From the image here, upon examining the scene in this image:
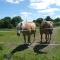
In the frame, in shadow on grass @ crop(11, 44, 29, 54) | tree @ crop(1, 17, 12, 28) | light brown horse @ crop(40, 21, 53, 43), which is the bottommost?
shadow on grass @ crop(11, 44, 29, 54)

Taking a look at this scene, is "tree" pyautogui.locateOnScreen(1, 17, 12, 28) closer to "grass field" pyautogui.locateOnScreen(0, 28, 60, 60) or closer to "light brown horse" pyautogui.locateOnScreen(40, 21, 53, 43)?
"grass field" pyautogui.locateOnScreen(0, 28, 60, 60)

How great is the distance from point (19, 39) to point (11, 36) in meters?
0.75

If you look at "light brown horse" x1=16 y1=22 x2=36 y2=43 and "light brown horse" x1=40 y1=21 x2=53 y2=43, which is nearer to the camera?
"light brown horse" x1=16 y1=22 x2=36 y2=43

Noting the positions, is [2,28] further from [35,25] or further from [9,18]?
[35,25]

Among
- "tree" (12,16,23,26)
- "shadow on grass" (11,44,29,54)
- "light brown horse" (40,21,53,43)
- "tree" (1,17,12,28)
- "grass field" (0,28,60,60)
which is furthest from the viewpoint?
"tree" (12,16,23,26)

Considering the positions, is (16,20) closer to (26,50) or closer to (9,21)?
(9,21)

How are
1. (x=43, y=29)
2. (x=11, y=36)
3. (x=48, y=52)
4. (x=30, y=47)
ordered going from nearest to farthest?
1. (x=48, y=52)
2. (x=30, y=47)
3. (x=43, y=29)
4. (x=11, y=36)

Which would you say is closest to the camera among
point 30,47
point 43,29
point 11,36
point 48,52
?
point 48,52

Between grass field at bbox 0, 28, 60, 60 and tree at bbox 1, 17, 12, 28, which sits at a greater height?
tree at bbox 1, 17, 12, 28

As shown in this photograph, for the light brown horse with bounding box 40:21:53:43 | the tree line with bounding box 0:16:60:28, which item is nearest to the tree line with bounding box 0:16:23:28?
the tree line with bounding box 0:16:60:28

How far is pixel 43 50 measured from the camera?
33.2ft

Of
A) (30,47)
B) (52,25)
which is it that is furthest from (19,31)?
(52,25)

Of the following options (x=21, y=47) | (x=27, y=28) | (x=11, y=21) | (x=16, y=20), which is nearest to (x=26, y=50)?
(x=21, y=47)

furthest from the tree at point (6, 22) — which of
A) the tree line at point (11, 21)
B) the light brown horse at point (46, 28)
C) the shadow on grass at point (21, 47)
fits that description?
the light brown horse at point (46, 28)
